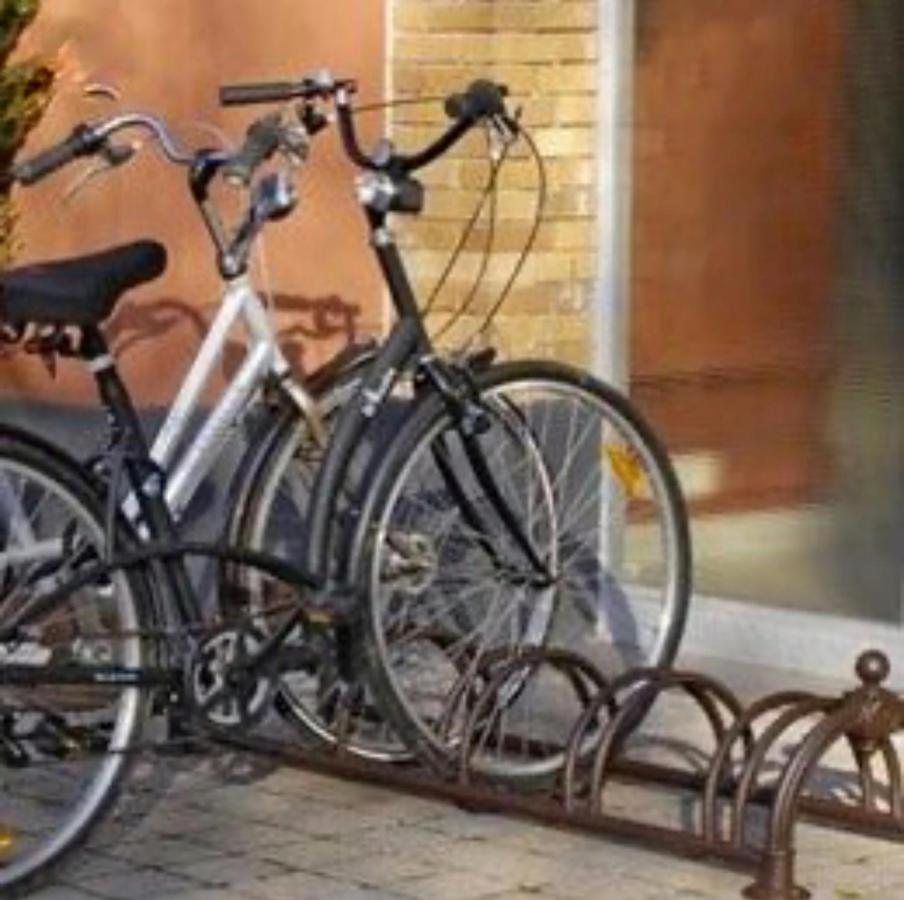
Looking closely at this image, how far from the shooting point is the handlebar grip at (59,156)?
6.15 metres

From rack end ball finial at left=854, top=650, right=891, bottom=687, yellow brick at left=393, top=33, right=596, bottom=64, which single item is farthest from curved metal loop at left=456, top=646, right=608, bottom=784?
yellow brick at left=393, top=33, right=596, bottom=64

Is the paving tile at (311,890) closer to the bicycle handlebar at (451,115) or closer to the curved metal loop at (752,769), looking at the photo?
the curved metal loop at (752,769)

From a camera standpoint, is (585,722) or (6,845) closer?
(6,845)

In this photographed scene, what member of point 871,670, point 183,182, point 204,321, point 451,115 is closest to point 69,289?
point 451,115

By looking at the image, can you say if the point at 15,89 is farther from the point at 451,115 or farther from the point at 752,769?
the point at 752,769

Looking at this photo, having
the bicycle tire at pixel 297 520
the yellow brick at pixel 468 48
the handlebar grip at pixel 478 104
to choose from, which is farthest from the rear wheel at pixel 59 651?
the yellow brick at pixel 468 48

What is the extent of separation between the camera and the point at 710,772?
601 cm

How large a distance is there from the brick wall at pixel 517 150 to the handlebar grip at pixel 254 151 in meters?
1.78

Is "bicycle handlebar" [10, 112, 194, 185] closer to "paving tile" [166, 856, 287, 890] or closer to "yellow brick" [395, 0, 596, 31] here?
"paving tile" [166, 856, 287, 890]

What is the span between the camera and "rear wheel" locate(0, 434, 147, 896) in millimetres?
5891

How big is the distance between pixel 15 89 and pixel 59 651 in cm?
204

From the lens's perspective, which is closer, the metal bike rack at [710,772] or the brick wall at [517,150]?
the metal bike rack at [710,772]

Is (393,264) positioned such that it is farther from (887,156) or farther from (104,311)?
(887,156)

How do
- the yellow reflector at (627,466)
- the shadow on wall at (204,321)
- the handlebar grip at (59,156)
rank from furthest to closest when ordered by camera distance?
the shadow on wall at (204,321)
the yellow reflector at (627,466)
the handlebar grip at (59,156)
